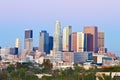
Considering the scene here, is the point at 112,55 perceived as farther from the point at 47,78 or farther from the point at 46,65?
the point at 47,78

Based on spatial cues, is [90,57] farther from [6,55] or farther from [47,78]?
[47,78]

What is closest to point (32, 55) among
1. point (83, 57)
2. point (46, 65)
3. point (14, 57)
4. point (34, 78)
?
point (14, 57)

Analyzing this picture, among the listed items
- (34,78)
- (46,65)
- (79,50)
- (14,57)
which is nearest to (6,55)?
(14,57)

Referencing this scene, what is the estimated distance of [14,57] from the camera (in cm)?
15700

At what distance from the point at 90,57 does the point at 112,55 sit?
13730 millimetres

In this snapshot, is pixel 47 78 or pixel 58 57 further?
pixel 58 57

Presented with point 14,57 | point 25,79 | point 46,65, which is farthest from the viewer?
point 14,57

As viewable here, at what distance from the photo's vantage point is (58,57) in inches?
6053

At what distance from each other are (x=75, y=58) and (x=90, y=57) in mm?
4729

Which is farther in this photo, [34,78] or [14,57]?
[14,57]

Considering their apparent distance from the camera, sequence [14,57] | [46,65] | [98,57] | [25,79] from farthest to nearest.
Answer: [14,57], [98,57], [46,65], [25,79]

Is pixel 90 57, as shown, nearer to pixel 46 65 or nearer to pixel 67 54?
pixel 67 54

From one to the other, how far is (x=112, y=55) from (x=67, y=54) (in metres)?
15.9

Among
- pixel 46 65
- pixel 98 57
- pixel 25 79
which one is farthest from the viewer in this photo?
pixel 98 57
